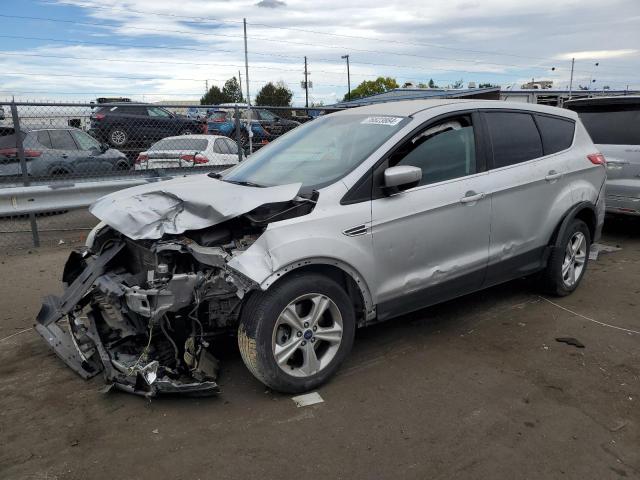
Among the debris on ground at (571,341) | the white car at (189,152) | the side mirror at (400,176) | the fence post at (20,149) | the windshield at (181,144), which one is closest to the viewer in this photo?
the side mirror at (400,176)

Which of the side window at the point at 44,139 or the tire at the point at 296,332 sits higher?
the side window at the point at 44,139

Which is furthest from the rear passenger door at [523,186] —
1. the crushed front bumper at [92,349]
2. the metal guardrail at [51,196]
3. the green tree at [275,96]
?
the green tree at [275,96]

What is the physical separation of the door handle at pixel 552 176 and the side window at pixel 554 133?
0.62ft

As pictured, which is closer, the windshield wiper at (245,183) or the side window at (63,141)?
the windshield wiper at (245,183)

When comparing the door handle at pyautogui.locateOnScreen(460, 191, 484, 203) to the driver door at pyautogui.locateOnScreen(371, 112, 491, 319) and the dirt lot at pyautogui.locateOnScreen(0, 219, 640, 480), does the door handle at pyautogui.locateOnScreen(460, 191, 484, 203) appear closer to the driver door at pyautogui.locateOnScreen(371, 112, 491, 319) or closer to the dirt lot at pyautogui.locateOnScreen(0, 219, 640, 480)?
→ the driver door at pyautogui.locateOnScreen(371, 112, 491, 319)

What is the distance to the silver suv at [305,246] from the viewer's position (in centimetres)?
326

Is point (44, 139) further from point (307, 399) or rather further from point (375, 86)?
point (375, 86)

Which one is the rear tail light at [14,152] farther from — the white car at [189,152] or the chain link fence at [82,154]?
the white car at [189,152]

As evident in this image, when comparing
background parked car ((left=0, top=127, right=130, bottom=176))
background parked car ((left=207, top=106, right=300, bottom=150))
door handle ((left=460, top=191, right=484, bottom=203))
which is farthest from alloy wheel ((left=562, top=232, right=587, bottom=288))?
background parked car ((left=0, top=127, right=130, bottom=176))

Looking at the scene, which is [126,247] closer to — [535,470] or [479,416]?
[479,416]

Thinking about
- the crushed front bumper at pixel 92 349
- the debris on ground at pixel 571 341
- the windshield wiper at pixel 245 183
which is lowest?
the debris on ground at pixel 571 341

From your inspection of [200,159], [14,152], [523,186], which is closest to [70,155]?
[14,152]

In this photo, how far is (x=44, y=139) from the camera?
7.88 meters

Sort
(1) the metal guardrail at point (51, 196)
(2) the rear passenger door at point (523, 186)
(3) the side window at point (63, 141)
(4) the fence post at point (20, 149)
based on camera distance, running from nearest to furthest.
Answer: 1. (2) the rear passenger door at point (523, 186)
2. (1) the metal guardrail at point (51, 196)
3. (4) the fence post at point (20, 149)
4. (3) the side window at point (63, 141)
